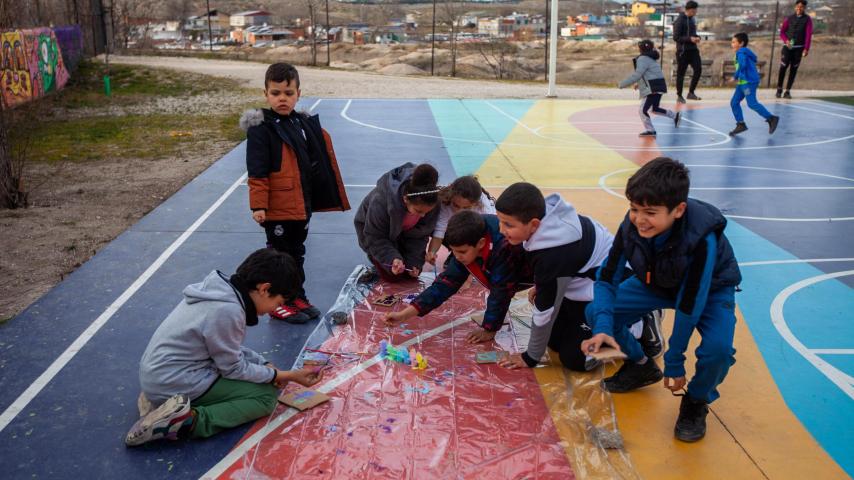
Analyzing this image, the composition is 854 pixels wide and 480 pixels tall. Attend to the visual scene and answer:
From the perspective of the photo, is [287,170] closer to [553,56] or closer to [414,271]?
[414,271]

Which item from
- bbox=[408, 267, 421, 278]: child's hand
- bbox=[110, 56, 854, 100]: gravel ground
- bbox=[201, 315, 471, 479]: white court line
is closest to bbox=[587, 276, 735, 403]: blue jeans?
bbox=[201, 315, 471, 479]: white court line

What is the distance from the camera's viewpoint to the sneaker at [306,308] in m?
4.10

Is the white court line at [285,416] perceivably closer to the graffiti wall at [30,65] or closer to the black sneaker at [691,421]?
the black sneaker at [691,421]

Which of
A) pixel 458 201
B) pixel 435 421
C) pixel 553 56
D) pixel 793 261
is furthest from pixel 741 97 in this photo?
pixel 435 421

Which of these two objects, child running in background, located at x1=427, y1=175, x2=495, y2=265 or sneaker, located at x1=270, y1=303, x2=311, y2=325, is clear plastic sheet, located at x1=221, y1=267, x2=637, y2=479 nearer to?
sneaker, located at x1=270, y1=303, x2=311, y2=325

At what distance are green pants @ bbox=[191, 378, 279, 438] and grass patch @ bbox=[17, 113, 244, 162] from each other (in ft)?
21.3

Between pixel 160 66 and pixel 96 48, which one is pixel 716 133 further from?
pixel 96 48

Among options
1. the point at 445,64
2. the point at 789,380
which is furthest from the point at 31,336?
the point at 445,64

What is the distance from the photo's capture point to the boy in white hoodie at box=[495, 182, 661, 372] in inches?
127

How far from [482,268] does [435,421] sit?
37.3 inches

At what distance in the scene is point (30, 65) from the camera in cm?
1415

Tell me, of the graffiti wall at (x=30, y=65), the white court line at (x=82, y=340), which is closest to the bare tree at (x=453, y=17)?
the graffiti wall at (x=30, y=65)

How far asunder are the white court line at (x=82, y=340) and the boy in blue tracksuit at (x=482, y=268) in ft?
5.29

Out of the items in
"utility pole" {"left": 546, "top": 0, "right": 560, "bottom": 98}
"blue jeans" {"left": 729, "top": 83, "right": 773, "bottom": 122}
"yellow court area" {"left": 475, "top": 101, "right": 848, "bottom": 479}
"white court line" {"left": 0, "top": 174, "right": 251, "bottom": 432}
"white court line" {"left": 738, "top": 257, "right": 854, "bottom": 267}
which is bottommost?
"yellow court area" {"left": 475, "top": 101, "right": 848, "bottom": 479}
